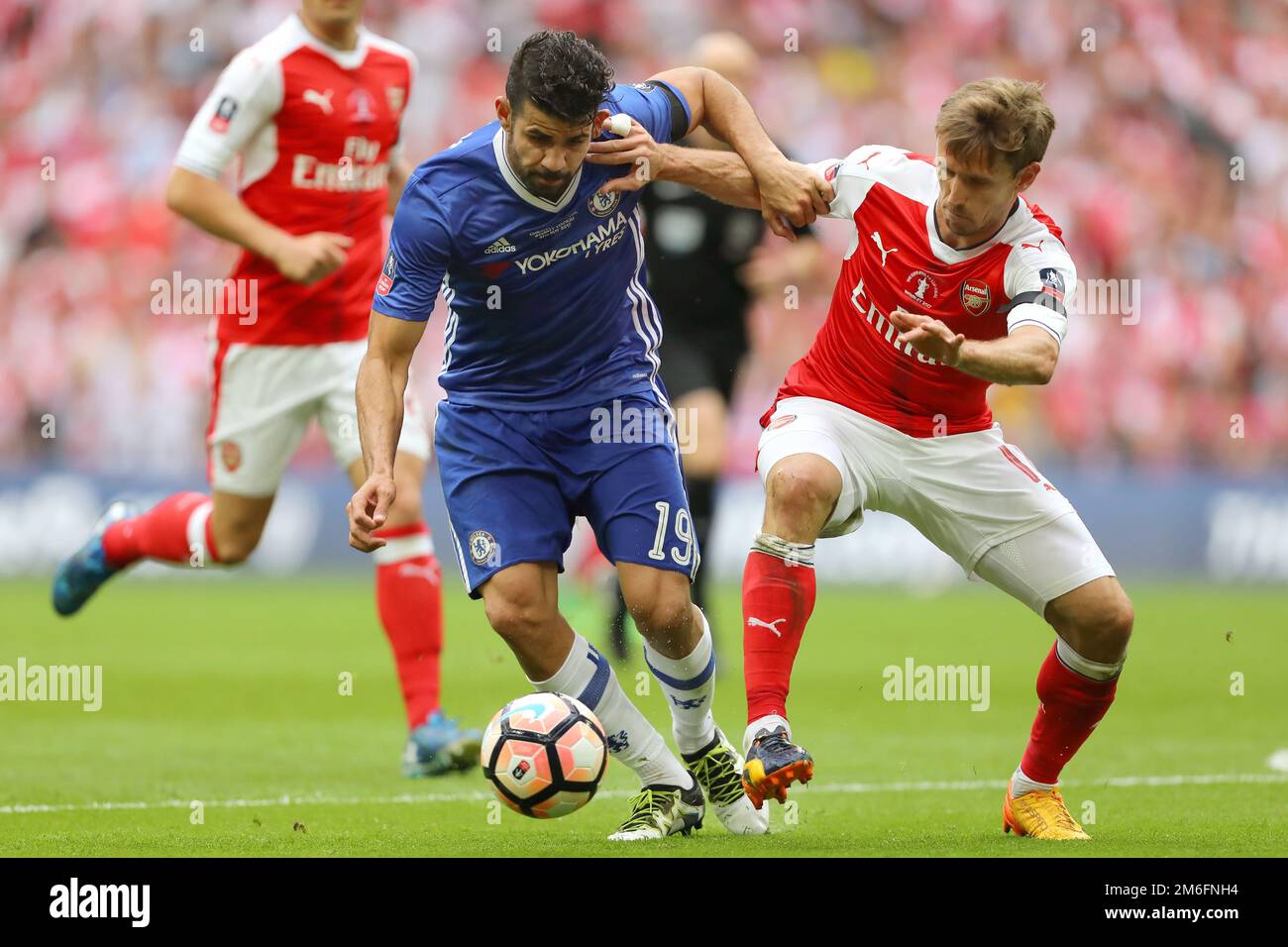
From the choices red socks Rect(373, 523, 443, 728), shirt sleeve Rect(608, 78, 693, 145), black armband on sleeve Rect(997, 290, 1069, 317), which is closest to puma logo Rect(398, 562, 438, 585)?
red socks Rect(373, 523, 443, 728)

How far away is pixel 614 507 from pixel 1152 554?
38.5 feet

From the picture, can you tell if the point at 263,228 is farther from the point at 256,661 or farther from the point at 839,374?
the point at 256,661

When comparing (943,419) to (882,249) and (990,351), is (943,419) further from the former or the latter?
(990,351)

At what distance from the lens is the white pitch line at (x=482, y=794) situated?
635 centimetres

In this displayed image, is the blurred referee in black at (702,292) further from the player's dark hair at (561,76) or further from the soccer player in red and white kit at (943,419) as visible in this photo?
the player's dark hair at (561,76)

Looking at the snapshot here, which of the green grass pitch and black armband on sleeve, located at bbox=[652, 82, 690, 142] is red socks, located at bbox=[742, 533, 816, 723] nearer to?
the green grass pitch

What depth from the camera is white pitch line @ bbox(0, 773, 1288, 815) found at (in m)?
6.35

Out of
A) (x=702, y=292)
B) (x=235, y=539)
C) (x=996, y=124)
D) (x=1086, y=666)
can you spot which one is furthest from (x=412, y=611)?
(x=702, y=292)

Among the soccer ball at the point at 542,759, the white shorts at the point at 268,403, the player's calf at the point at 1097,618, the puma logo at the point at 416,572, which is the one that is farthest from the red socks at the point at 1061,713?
the white shorts at the point at 268,403

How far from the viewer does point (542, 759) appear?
5.10 metres

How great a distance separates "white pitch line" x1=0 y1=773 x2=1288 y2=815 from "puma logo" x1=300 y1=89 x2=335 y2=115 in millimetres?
2811

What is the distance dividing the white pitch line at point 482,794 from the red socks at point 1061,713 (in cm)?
116

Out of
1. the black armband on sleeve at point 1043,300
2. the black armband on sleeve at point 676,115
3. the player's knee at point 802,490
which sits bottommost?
the player's knee at point 802,490
